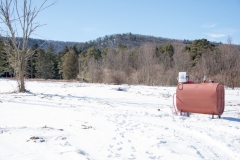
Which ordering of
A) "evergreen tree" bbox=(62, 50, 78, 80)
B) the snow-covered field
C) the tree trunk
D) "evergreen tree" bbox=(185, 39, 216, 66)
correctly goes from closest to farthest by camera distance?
the snow-covered field, the tree trunk, "evergreen tree" bbox=(185, 39, 216, 66), "evergreen tree" bbox=(62, 50, 78, 80)

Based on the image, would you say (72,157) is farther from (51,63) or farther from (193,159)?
(51,63)

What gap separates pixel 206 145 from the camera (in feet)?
13.2

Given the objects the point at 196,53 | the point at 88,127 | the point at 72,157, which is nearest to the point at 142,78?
the point at 196,53

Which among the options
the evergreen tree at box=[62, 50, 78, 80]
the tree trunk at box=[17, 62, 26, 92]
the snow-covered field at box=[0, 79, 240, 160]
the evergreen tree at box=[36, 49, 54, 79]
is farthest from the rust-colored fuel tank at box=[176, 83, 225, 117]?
the evergreen tree at box=[36, 49, 54, 79]

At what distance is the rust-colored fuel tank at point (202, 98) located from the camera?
20.3 ft

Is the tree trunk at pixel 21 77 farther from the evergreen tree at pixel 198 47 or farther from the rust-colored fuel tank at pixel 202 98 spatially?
the evergreen tree at pixel 198 47

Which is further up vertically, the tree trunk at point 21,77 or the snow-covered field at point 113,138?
the tree trunk at point 21,77

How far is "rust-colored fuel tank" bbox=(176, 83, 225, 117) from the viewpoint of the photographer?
6173 mm

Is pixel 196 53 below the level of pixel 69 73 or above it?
above

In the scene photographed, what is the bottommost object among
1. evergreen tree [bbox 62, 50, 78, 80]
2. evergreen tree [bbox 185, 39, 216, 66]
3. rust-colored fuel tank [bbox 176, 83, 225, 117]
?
rust-colored fuel tank [bbox 176, 83, 225, 117]

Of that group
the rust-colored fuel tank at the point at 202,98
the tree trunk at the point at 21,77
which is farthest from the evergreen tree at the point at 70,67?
the rust-colored fuel tank at the point at 202,98

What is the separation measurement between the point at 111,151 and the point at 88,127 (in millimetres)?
1596

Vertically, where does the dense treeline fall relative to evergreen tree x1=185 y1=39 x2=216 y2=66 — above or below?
below

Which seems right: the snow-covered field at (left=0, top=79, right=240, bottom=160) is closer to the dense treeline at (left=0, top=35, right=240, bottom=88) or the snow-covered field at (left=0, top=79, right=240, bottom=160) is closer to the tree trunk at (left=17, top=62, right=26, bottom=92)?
the tree trunk at (left=17, top=62, right=26, bottom=92)
